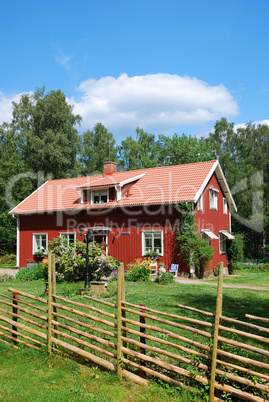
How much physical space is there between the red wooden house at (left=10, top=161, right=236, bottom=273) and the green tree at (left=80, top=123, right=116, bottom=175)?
2064cm

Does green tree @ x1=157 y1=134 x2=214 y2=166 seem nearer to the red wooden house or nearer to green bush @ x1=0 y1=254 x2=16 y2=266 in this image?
the red wooden house

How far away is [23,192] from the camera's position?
3688 cm

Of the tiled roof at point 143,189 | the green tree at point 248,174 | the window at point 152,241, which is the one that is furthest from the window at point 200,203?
the green tree at point 248,174

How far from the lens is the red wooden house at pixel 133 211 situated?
2181 centimetres

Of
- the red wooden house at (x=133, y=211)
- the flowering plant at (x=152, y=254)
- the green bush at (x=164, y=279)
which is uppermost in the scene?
the red wooden house at (x=133, y=211)

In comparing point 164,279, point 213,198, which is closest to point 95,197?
point 213,198

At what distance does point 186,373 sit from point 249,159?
36735 millimetres

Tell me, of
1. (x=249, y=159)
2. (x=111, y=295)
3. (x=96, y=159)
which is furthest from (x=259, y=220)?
(x=111, y=295)

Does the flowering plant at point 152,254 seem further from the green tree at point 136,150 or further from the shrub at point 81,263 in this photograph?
the green tree at point 136,150

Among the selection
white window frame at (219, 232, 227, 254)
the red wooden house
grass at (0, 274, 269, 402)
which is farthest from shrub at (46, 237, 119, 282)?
white window frame at (219, 232, 227, 254)

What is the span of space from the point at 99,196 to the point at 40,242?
19.2 ft

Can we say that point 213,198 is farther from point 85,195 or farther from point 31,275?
point 31,275

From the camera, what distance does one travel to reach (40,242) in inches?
1045

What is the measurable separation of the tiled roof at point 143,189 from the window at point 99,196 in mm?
499
